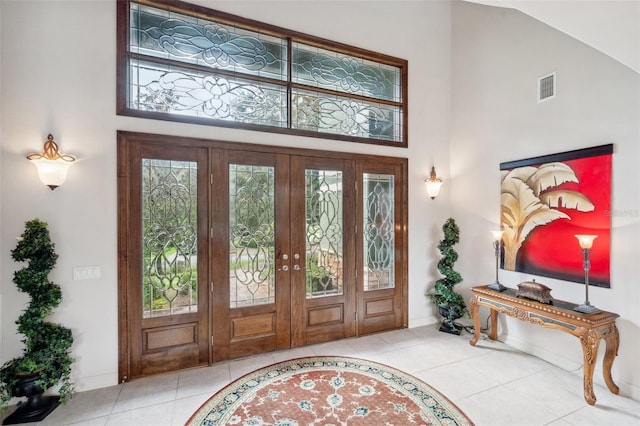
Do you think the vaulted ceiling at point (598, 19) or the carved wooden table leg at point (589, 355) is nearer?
the vaulted ceiling at point (598, 19)

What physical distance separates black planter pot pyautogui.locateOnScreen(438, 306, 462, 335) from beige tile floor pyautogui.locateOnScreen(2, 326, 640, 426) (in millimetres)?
351

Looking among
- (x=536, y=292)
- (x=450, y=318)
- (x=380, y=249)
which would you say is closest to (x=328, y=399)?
(x=380, y=249)

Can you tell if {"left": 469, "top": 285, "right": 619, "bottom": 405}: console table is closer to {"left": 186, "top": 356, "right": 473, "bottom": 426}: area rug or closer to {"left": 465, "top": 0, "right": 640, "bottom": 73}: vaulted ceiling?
{"left": 186, "top": 356, "right": 473, "bottom": 426}: area rug

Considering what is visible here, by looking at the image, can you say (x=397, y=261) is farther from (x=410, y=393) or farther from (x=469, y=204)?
(x=410, y=393)

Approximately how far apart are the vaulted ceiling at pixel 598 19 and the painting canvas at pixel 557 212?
1.11 meters

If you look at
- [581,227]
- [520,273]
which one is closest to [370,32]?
[581,227]

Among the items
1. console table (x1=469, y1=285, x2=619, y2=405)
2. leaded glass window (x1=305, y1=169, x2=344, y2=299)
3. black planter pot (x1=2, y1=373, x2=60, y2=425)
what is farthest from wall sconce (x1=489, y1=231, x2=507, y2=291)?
black planter pot (x1=2, y1=373, x2=60, y2=425)

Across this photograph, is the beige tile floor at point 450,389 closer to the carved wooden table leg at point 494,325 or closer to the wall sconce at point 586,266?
the carved wooden table leg at point 494,325

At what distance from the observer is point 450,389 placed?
2.67 m

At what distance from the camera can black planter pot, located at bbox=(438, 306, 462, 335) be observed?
3.91 m

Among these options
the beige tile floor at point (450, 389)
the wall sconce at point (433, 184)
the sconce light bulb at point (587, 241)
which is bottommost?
the beige tile floor at point (450, 389)

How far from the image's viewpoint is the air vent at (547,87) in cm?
318

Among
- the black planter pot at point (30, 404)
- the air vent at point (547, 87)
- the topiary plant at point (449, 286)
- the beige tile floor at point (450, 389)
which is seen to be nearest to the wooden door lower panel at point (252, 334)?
the beige tile floor at point (450, 389)

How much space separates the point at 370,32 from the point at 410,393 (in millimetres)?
4423
